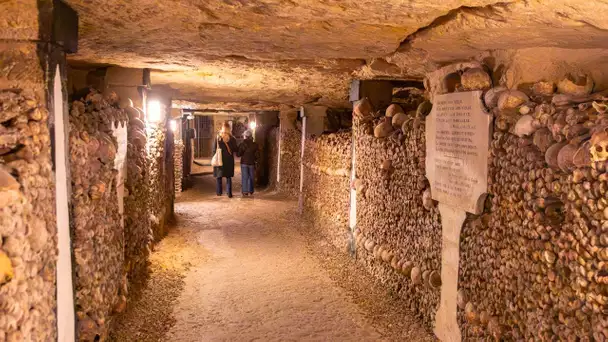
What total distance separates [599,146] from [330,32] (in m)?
1.65

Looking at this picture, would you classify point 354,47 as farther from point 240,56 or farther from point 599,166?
point 599,166

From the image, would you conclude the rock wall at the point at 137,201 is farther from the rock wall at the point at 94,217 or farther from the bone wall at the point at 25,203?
the bone wall at the point at 25,203

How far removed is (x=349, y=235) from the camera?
6.36 meters

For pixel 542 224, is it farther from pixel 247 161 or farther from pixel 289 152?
pixel 247 161

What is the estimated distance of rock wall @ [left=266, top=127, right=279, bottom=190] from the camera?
1291 cm

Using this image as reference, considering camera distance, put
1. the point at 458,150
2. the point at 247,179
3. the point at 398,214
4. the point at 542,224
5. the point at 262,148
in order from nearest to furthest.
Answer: the point at 542,224
the point at 458,150
the point at 398,214
the point at 247,179
the point at 262,148

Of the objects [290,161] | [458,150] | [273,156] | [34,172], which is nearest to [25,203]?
[34,172]

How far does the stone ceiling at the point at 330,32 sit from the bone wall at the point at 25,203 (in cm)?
46

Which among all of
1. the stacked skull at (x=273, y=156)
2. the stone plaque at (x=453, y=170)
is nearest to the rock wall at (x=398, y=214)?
the stone plaque at (x=453, y=170)

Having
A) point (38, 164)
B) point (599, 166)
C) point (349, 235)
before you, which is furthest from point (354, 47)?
point (349, 235)

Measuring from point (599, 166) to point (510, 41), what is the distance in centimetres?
113

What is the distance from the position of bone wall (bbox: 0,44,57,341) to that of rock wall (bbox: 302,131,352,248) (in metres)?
4.37

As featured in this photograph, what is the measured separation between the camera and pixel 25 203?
7.09 feet

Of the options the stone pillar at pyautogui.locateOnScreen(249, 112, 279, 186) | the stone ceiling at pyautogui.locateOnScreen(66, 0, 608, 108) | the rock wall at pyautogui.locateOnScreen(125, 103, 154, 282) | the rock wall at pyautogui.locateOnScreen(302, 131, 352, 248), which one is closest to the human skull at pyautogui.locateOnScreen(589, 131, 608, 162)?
the stone ceiling at pyautogui.locateOnScreen(66, 0, 608, 108)
